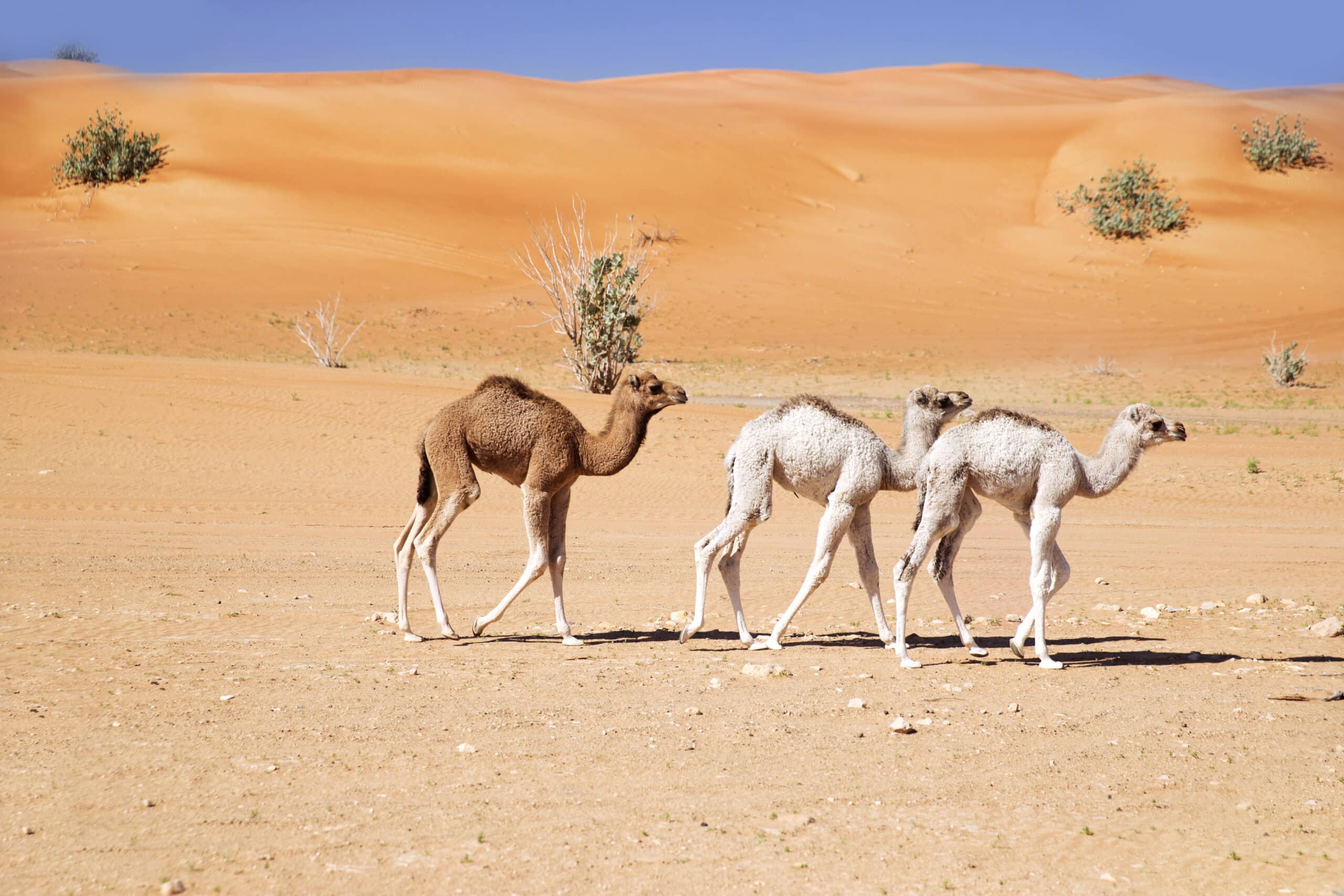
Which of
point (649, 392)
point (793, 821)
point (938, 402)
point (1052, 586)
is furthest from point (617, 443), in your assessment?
point (793, 821)

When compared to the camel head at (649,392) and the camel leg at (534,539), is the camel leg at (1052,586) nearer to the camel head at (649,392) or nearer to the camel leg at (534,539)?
the camel head at (649,392)

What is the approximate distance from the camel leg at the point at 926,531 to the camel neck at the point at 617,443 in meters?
2.12

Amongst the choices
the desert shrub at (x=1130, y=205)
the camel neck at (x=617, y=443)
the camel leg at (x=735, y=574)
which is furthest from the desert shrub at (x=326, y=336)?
the desert shrub at (x=1130, y=205)

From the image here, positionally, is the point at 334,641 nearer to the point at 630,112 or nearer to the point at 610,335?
the point at 610,335

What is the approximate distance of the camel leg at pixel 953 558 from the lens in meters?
9.10

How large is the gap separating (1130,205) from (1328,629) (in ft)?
165

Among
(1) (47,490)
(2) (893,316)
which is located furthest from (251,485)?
(2) (893,316)

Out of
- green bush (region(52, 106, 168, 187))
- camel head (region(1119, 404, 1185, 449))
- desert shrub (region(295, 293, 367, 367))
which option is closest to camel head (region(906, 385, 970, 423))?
camel head (region(1119, 404, 1185, 449))

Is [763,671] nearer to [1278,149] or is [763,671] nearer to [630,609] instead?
[630,609]

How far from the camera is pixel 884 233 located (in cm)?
5612

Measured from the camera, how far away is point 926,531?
8867 millimetres

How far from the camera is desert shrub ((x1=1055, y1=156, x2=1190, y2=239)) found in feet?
182

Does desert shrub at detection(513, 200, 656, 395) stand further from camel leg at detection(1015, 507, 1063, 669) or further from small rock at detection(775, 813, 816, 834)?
small rock at detection(775, 813, 816, 834)

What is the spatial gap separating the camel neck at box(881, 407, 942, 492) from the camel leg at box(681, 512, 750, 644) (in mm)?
1070
